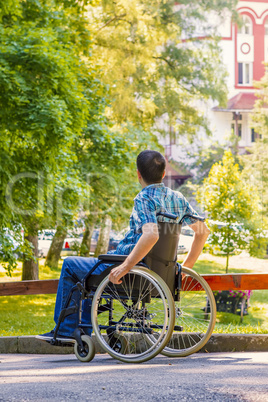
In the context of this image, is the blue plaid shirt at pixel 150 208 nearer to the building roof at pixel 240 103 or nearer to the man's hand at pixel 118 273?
the man's hand at pixel 118 273

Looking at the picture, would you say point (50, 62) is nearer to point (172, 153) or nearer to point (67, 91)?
point (67, 91)

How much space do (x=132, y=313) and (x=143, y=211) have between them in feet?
2.51

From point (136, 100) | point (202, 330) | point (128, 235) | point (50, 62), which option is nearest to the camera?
point (128, 235)

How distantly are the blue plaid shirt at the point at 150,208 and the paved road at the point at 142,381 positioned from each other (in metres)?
0.88

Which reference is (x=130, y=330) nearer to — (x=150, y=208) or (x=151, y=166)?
(x=150, y=208)

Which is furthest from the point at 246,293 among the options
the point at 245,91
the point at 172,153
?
the point at 245,91

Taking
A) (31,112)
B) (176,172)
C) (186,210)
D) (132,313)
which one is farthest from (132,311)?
(176,172)

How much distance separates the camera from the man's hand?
4.27 m

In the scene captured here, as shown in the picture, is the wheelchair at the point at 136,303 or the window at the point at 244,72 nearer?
the wheelchair at the point at 136,303

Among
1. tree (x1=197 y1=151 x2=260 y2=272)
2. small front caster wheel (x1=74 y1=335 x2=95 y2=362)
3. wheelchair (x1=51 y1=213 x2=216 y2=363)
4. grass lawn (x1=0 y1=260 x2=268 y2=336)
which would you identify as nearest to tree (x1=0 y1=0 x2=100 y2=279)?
grass lawn (x1=0 y1=260 x2=268 y2=336)

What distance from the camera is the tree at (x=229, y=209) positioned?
23531 millimetres

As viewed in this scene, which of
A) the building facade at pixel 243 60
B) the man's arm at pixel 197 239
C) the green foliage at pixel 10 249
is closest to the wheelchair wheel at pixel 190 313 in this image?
the man's arm at pixel 197 239

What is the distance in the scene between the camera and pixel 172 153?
157 feet

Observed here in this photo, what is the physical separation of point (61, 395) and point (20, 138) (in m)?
9.38
